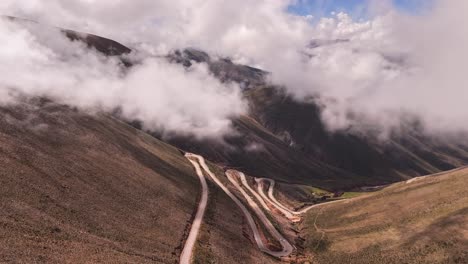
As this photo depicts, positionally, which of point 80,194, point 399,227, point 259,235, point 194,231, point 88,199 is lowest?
point 194,231

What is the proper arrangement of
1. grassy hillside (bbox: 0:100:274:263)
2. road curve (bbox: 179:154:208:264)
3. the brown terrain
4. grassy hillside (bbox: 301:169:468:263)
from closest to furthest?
grassy hillside (bbox: 0:100:274:263)
the brown terrain
road curve (bbox: 179:154:208:264)
grassy hillside (bbox: 301:169:468:263)

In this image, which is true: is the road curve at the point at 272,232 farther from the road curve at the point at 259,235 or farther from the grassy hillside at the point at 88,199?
the grassy hillside at the point at 88,199

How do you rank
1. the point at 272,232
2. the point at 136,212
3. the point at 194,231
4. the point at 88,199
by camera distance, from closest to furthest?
the point at 88,199 < the point at 136,212 < the point at 194,231 < the point at 272,232

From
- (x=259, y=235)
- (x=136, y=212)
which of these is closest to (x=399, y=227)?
(x=259, y=235)

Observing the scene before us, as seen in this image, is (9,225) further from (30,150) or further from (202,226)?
(202,226)

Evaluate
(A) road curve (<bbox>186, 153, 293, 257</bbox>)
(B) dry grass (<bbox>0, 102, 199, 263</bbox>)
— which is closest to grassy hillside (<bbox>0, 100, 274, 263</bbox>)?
(B) dry grass (<bbox>0, 102, 199, 263</bbox>)

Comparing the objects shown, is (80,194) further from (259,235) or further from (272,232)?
(272,232)

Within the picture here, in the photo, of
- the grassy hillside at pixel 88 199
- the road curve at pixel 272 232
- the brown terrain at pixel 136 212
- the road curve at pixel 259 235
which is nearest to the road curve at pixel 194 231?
the brown terrain at pixel 136 212

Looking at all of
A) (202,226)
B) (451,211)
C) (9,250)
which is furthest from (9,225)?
(451,211)

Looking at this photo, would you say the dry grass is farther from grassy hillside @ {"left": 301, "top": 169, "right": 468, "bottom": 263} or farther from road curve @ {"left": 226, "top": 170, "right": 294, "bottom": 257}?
grassy hillside @ {"left": 301, "top": 169, "right": 468, "bottom": 263}
